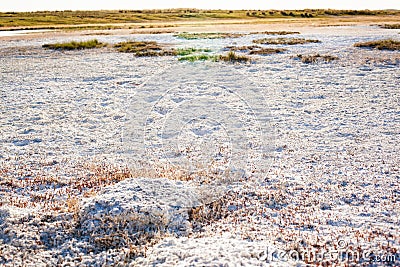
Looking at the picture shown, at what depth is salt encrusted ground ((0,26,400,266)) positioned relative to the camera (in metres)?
4.96

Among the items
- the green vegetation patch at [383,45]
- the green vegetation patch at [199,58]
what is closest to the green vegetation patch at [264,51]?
the green vegetation patch at [199,58]

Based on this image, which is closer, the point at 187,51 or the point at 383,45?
the point at 383,45

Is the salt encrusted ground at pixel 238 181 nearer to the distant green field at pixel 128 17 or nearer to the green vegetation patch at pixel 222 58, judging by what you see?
the green vegetation patch at pixel 222 58

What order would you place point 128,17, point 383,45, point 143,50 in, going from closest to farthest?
point 383,45 → point 143,50 → point 128,17

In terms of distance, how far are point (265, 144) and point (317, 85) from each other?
6.46 metres

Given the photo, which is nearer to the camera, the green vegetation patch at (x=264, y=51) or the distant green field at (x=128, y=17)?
the green vegetation patch at (x=264, y=51)

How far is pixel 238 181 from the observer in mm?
7125

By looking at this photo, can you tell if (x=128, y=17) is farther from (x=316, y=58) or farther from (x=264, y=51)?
(x=316, y=58)

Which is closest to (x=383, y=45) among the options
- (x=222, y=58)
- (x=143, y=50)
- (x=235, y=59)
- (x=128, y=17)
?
(x=235, y=59)

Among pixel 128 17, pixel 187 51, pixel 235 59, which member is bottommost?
pixel 235 59

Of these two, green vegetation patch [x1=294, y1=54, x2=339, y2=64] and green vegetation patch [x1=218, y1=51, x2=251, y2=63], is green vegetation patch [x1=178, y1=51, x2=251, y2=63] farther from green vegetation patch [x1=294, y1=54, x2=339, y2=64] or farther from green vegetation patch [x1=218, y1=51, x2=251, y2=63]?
green vegetation patch [x1=294, y1=54, x2=339, y2=64]

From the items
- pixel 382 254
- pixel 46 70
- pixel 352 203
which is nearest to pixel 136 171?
pixel 352 203

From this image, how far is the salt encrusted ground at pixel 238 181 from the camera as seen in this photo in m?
4.96

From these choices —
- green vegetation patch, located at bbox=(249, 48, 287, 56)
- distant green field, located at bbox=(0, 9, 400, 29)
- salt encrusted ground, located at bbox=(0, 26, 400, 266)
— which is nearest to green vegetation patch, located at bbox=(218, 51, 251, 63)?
green vegetation patch, located at bbox=(249, 48, 287, 56)
